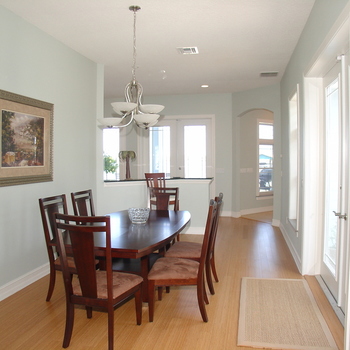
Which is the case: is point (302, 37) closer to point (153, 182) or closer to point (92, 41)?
point (92, 41)

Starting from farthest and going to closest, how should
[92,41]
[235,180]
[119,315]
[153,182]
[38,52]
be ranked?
[235,180] < [153,182] < [92,41] < [38,52] < [119,315]

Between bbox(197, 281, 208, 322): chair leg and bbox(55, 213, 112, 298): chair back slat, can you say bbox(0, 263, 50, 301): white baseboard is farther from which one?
bbox(197, 281, 208, 322): chair leg

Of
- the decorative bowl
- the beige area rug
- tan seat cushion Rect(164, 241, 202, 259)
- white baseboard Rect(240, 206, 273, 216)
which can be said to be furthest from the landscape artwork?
white baseboard Rect(240, 206, 273, 216)

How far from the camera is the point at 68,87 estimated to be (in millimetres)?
4426

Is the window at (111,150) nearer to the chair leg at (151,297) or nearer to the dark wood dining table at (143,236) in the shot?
the dark wood dining table at (143,236)

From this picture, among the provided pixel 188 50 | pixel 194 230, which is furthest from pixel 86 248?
pixel 194 230

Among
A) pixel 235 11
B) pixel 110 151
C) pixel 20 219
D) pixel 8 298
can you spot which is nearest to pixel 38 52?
pixel 20 219

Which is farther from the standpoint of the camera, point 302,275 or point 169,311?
point 302,275

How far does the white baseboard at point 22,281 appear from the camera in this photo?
10.8 ft

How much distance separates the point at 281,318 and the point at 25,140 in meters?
2.92

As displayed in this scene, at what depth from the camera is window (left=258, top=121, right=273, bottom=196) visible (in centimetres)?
879

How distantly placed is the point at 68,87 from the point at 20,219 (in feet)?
5.91

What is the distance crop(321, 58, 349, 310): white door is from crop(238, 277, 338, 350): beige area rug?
0.96 ft

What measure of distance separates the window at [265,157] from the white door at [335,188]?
17.0 ft
